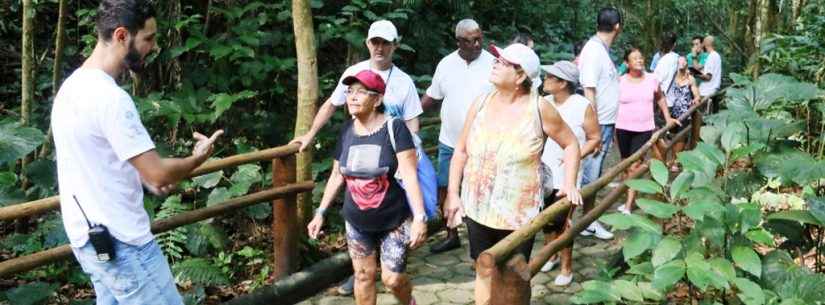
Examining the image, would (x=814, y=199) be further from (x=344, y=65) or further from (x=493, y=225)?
(x=344, y=65)

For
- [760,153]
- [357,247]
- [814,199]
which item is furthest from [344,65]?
[814,199]

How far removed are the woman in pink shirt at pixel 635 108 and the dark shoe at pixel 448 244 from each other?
180 centimetres

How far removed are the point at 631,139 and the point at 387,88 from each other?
3.25m

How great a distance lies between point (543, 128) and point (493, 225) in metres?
0.56

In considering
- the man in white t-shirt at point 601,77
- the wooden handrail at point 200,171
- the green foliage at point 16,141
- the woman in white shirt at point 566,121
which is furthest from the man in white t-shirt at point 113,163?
the man in white t-shirt at point 601,77

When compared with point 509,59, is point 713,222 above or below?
below

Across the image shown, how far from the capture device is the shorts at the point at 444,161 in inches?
223

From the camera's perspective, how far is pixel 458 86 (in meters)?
5.44

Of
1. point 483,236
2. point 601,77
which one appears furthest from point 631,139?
point 483,236

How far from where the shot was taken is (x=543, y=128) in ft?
11.8

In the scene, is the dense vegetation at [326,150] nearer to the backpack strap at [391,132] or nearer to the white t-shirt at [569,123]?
the white t-shirt at [569,123]

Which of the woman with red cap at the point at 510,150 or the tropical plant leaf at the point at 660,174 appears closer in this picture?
the tropical plant leaf at the point at 660,174

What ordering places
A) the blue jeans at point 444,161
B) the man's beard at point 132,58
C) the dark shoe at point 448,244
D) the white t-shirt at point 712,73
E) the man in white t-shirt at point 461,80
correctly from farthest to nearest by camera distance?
the white t-shirt at point 712,73, the dark shoe at point 448,244, the blue jeans at point 444,161, the man in white t-shirt at point 461,80, the man's beard at point 132,58

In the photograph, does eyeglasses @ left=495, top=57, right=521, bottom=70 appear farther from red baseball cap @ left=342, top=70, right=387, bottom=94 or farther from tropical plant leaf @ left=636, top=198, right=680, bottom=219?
tropical plant leaf @ left=636, top=198, right=680, bottom=219
